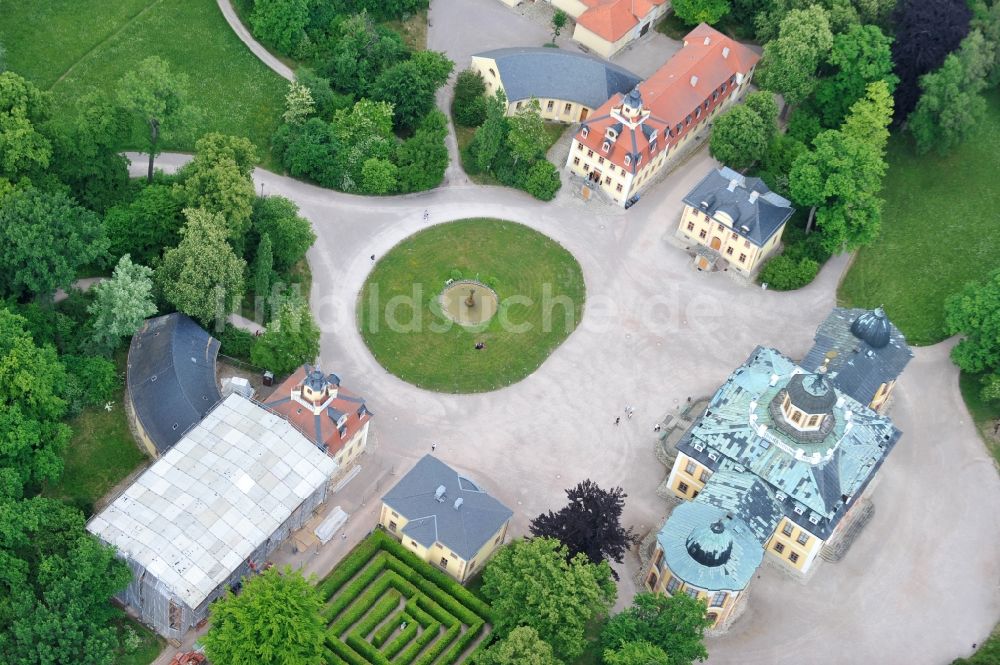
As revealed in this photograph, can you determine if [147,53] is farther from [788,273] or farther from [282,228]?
[788,273]

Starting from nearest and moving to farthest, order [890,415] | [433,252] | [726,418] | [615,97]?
[726,418] < [890,415] < [433,252] < [615,97]

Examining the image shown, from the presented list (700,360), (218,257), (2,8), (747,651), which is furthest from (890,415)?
(2,8)

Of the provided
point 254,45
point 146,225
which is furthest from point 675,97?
point 146,225

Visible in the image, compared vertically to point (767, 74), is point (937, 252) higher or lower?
lower

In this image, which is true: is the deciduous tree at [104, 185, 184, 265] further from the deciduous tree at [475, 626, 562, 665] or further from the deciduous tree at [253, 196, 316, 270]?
the deciduous tree at [475, 626, 562, 665]

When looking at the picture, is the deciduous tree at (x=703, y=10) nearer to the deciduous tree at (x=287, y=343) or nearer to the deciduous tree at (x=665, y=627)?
the deciduous tree at (x=287, y=343)

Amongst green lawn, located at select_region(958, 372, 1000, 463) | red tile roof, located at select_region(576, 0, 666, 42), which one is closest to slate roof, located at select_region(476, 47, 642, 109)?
red tile roof, located at select_region(576, 0, 666, 42)

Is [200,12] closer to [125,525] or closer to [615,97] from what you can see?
[615,97]
